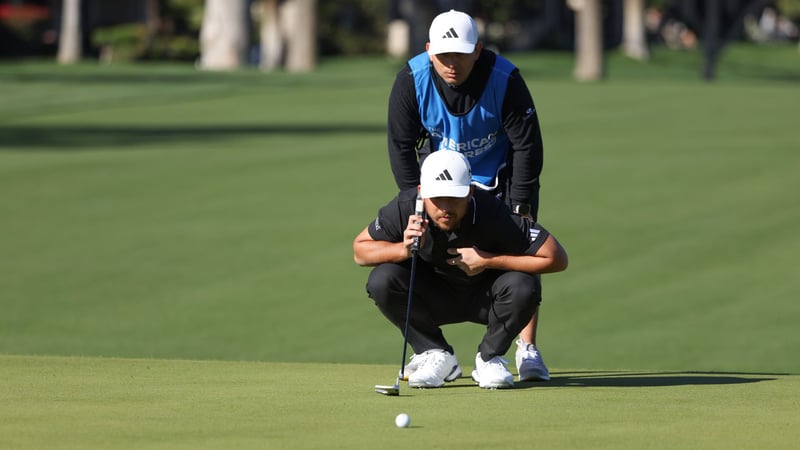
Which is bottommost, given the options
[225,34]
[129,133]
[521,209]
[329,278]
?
[225,34]

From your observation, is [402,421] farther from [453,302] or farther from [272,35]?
[272,35]

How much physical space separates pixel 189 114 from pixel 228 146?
621cm

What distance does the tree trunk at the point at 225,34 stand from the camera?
51.5m

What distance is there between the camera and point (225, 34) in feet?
170

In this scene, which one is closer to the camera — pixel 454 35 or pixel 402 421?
pixel 402 421

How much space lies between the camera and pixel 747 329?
1545 centimetres

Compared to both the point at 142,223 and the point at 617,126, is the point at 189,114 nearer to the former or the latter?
the point at 617,126

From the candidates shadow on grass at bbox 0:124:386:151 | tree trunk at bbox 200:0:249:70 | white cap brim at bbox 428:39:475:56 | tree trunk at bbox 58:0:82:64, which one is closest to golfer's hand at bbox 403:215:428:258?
white cap brim at bbox 428:39:475:56

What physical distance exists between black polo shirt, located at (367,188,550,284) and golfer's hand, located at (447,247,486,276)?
31 mm

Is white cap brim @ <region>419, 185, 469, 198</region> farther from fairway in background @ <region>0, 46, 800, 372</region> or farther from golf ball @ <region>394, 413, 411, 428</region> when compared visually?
fairway in background @ <region>0, 46, 800, 372</region>

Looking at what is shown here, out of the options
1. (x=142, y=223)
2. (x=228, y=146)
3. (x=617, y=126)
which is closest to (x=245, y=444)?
(x=142, y=223)

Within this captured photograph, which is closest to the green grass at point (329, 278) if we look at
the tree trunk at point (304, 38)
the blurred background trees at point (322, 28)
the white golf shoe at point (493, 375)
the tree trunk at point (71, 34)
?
the white golf shoe at point (493, 375)

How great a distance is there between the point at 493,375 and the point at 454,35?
1681 mm

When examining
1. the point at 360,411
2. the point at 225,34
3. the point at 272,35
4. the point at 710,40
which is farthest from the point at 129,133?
the point at 272,35
